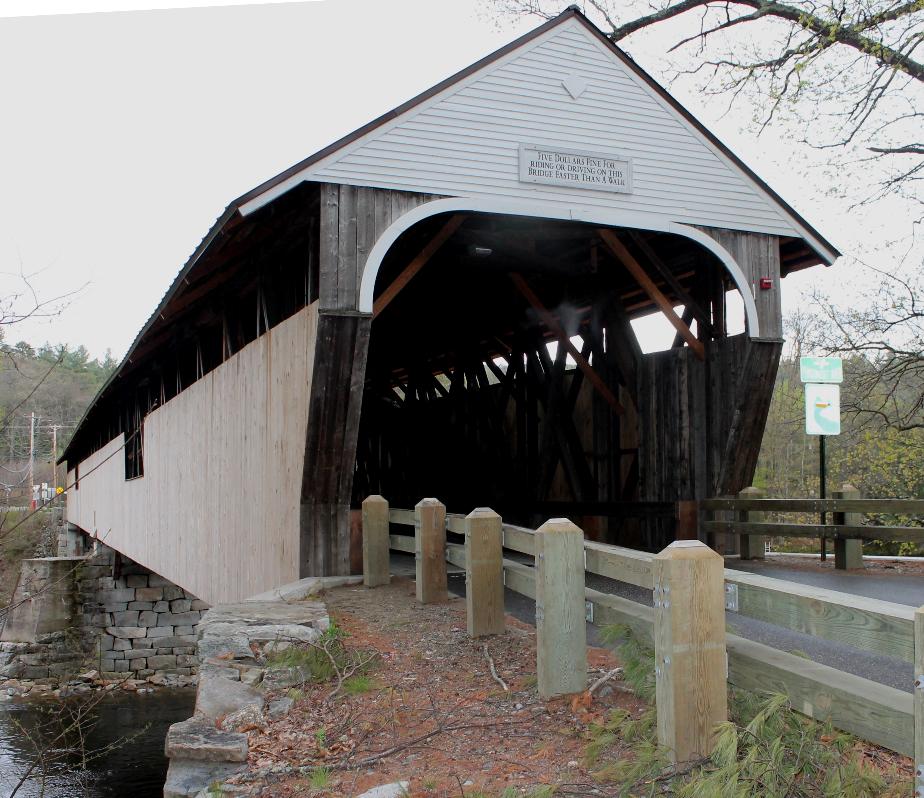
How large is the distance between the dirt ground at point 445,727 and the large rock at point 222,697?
26cm

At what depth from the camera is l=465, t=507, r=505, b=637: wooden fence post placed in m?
5.31

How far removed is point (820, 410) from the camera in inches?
382

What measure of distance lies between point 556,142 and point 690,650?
20.7ft

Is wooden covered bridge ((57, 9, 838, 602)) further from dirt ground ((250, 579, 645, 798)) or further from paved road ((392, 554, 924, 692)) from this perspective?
dirt ground ((250, 579, 645, 798))

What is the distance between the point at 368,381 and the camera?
2067 cm

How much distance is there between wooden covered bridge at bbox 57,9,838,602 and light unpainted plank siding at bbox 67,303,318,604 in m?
0.04

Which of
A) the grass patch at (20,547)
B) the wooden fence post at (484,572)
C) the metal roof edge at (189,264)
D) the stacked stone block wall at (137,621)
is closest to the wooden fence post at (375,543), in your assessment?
the wooden fence post at (484,572)

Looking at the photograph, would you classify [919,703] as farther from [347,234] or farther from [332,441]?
[347,234]

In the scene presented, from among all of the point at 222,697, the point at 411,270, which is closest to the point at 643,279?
the point at 411,270

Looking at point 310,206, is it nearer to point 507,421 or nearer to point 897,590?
point 897,590

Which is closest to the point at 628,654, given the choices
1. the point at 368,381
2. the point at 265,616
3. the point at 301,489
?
the point at 265,616

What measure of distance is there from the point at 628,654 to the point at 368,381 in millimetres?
16810

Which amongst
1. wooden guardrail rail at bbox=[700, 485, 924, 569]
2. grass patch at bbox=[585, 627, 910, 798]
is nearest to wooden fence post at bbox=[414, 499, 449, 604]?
grass patch at bbox=[585, 627, 910, 798]

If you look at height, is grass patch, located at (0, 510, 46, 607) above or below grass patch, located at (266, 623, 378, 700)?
below
